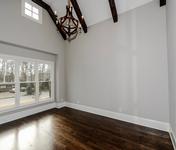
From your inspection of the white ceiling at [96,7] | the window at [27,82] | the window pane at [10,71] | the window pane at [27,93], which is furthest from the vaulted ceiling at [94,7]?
the window pane at [27,93]

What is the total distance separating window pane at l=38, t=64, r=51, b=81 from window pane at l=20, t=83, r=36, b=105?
0.50 metres

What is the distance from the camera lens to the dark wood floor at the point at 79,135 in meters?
2.17

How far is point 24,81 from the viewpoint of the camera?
3934 mm

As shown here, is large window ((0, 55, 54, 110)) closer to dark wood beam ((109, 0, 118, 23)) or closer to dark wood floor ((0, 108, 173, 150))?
dark wood floor ((0, 108, 173, 150))

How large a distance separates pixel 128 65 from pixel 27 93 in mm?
3791

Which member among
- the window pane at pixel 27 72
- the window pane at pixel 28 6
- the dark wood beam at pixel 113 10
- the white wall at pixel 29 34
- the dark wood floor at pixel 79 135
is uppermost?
the window pane at pixel 28 6

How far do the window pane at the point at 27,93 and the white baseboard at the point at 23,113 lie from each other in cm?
31

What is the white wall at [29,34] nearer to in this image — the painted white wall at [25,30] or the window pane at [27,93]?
the painted white wall at [25,30]

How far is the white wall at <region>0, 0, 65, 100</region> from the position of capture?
3.23 meters

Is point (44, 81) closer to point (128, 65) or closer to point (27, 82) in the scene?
point (27, 82)

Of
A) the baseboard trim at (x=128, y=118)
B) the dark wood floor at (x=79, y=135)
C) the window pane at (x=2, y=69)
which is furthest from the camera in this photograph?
the window pane at (x=2, y=69)

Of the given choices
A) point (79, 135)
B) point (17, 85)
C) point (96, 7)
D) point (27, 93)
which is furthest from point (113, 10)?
point (27, 93)

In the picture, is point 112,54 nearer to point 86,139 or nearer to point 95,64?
point 95,64

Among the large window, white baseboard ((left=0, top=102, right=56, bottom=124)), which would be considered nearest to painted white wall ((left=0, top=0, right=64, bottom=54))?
the large window
